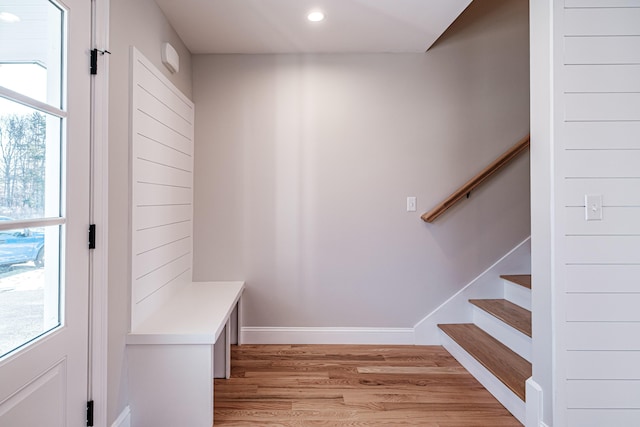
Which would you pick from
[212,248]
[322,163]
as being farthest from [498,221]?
[212,248]

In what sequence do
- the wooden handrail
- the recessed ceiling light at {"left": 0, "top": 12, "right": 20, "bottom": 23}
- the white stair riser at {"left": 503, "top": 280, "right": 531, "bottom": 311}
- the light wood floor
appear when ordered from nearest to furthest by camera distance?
the recessed ceiling light at {"left": 0, "top": 12, "right": 20, "bottom": 23} → the light wood floor → the white stair riser at {"left": 503, "top": 280, "right": 531, "bottom": 311} → the wooden handrail

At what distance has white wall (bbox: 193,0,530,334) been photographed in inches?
114

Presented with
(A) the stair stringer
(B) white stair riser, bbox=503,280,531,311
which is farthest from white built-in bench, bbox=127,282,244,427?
(B) white stair riser, bbox=503,280,531,311

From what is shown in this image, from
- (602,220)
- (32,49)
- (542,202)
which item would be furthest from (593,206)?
(32,49)

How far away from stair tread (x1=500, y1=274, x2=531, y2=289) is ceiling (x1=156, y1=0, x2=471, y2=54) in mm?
1920

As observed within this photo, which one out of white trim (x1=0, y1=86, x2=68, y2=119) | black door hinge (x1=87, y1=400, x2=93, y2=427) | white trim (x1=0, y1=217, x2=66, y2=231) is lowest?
black door hinge (x1=87, y1=400, x2=93, y2=427)

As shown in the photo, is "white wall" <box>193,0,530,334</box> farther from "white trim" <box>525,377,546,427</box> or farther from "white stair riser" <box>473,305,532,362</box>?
"white trim" <box>525,377,546,427</box>

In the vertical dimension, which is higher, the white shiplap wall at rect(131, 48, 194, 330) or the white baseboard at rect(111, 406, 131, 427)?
the white shiplap wall at rect(131, 48, 194, 330)

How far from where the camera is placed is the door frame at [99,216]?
A: 1522mm

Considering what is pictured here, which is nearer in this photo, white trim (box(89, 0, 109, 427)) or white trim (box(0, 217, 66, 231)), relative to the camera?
white trim (box(0, 217, 66, 231))

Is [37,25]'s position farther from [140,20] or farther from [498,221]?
[498,221]

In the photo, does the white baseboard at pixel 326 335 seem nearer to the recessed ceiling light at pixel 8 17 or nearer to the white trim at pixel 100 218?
the white trim at pixel 100 218

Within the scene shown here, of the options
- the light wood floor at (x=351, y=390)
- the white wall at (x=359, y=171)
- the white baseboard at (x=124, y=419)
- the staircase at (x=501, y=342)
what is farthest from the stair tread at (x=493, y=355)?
the white baseboard at (x=124, y=419)

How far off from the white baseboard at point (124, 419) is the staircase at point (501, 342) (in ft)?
6.60
